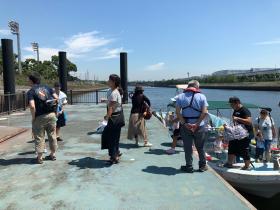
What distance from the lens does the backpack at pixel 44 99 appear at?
23.1 ft

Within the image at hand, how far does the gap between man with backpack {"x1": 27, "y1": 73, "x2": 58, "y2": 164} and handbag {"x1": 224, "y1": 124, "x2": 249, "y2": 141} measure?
3.43 metres

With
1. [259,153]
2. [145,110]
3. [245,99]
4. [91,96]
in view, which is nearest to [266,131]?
[259,153]

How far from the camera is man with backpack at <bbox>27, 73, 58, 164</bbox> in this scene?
7.01 m

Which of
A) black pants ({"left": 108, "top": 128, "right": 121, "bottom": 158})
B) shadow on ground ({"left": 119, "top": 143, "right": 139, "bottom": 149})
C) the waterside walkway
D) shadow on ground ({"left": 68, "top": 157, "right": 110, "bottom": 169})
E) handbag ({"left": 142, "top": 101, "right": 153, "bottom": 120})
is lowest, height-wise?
the waterside walkway

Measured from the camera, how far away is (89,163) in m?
7.49

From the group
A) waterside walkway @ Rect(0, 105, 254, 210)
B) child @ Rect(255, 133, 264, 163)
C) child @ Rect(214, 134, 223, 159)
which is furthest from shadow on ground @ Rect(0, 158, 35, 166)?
child @ Rect(255, 133, 264, 163)

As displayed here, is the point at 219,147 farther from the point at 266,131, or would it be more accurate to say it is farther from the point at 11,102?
the point at 11,102

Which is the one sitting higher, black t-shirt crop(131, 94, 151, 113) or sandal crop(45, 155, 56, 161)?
black t-shirt crop(131, 94, 151, 113)

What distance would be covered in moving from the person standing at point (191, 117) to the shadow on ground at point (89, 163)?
1.56 metres

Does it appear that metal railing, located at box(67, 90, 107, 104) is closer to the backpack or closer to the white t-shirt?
the backpack

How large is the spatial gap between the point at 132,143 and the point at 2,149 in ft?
10.1

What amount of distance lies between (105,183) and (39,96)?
210 cm

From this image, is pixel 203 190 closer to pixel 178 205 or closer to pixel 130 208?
pixel 178 205

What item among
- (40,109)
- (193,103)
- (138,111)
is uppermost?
(193,103)
